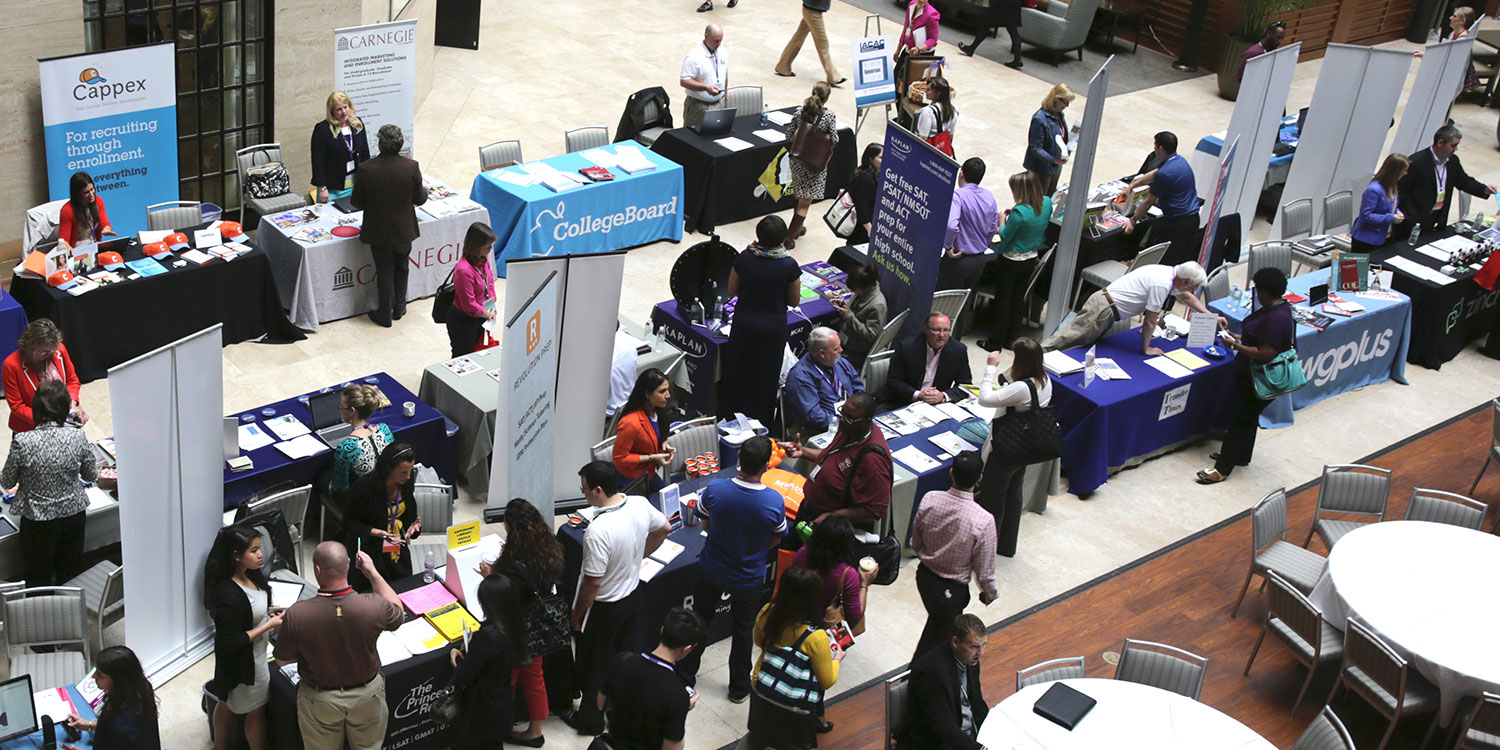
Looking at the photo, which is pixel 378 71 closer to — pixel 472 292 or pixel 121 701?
pixel 472 292

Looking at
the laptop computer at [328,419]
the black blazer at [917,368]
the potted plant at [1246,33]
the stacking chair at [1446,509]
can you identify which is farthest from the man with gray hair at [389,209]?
the potted plant at [1246,33]

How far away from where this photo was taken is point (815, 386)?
873cm

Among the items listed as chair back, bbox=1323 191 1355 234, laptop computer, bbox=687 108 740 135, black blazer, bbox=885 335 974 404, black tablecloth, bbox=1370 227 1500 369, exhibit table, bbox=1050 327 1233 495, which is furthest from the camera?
laptop computer, bbox=687 108 740 135

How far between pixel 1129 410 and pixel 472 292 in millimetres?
4610

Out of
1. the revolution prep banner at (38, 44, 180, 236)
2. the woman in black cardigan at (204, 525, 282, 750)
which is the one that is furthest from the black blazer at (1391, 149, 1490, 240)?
the revolution prep banner at (38, 44, 180, 236)

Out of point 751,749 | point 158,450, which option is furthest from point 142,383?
point 751,749

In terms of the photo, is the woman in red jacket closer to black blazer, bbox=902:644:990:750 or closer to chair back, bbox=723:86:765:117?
black blazer, bbox=902:644:990:750

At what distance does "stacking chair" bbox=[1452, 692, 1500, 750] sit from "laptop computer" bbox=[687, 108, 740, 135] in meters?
8.30

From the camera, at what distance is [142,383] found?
6301 millimetres

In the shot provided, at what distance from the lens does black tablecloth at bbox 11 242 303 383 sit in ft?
30.5

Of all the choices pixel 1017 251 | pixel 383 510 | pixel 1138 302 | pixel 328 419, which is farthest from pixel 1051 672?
pixel 1017 251

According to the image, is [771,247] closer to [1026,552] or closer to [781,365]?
[781,365]

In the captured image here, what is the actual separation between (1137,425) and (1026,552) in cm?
148

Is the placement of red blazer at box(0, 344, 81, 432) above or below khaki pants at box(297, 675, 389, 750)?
above
